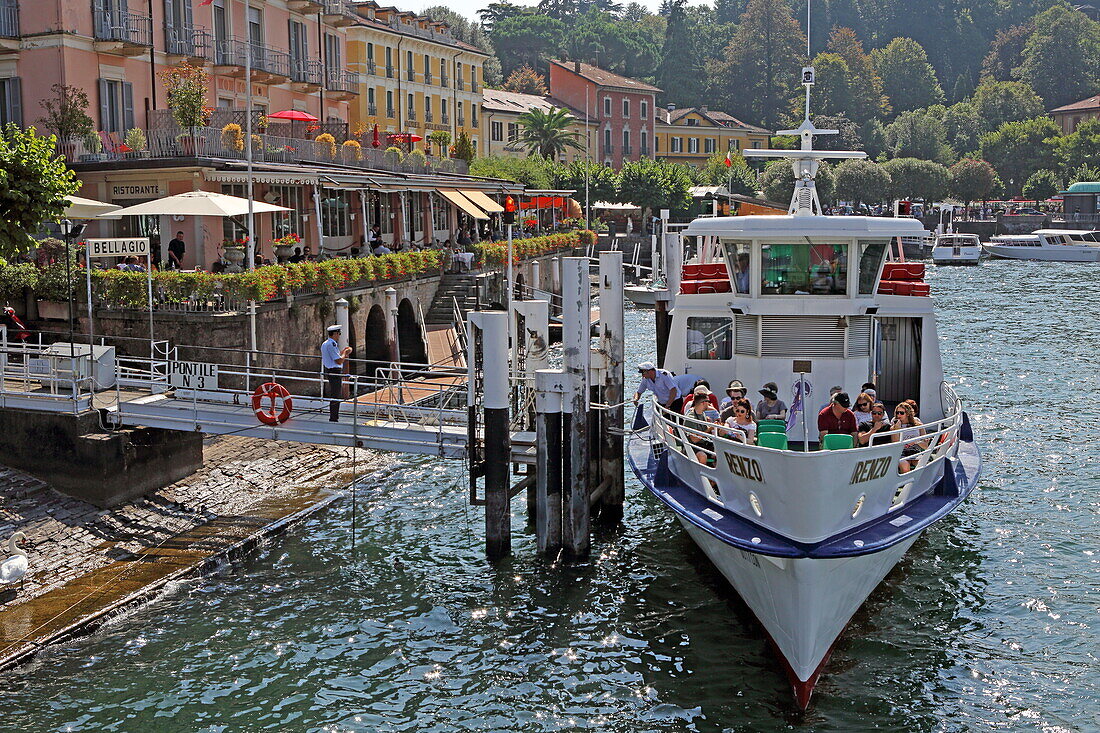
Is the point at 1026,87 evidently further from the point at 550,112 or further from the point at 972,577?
the point at 972,577

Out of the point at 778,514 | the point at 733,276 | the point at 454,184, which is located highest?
the point at 454,184

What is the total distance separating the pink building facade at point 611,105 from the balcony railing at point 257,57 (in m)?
60.8

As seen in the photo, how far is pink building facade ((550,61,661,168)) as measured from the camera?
106188mm

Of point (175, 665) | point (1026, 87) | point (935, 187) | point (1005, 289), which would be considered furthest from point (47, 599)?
point (1026, 87)

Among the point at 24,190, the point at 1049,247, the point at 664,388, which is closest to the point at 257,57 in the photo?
the point at 24,190

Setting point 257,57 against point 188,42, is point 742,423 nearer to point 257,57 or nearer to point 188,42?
point 188,42

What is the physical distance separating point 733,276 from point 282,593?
896 centimetres

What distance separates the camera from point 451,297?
4059cm

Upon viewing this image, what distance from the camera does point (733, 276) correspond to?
2091 centimetres

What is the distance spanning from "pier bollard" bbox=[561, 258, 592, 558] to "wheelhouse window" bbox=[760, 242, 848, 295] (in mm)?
3216

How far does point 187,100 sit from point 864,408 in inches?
932

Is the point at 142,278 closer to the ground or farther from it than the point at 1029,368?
farther from it

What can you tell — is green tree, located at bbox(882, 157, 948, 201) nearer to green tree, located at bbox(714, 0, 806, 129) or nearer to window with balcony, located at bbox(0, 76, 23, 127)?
green tree, located at bbox(714, 0, 806, 129)

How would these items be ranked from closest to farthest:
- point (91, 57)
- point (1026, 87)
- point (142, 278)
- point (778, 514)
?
point (778, 514)
point (142, 278)
point (91, 57)
point (1026, 87)
